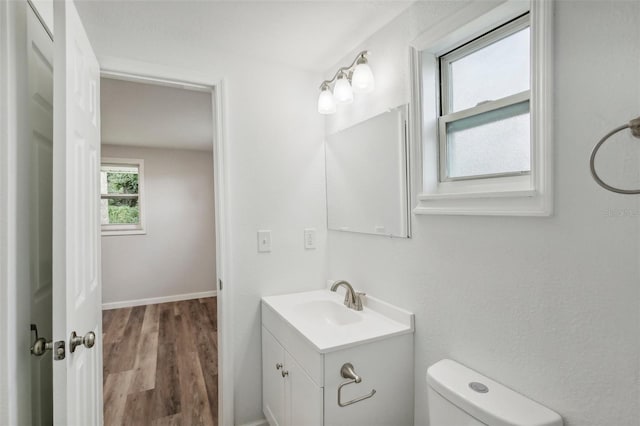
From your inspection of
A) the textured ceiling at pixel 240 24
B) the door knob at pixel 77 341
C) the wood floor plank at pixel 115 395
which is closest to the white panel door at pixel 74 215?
the door knob at pixel 77 341

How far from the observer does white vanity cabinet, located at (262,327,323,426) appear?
1317 mm

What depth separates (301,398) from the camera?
1.41m

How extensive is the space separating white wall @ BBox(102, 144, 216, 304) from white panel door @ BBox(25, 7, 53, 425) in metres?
3.54

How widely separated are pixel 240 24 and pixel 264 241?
1.14 meters

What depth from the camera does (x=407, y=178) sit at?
1.50 meters

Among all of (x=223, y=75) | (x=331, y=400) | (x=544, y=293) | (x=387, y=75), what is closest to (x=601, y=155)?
(x=544, y=293)

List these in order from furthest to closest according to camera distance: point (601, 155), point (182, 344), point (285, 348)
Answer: point (182, 344) → point (285, 348) → point (601, 155)

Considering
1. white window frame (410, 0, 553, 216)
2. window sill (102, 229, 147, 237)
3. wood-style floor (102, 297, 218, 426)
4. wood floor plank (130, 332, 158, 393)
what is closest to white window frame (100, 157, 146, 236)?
window sill (102, 229, 147, 237)

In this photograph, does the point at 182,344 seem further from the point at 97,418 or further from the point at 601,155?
the point at 601,155

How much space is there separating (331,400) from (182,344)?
2.48 m

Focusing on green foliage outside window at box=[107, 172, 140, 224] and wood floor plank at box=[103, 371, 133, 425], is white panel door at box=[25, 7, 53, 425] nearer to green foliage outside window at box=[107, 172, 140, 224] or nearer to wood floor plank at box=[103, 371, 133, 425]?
wood floor plank at box=[103, 371, 133, 425]

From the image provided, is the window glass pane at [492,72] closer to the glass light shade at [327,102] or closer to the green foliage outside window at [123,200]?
the glass light shade at [327,102]

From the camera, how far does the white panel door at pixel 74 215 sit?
934mm

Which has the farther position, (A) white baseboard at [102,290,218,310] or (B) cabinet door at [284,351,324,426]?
(A) white baseboard at [102,290,218,310]
